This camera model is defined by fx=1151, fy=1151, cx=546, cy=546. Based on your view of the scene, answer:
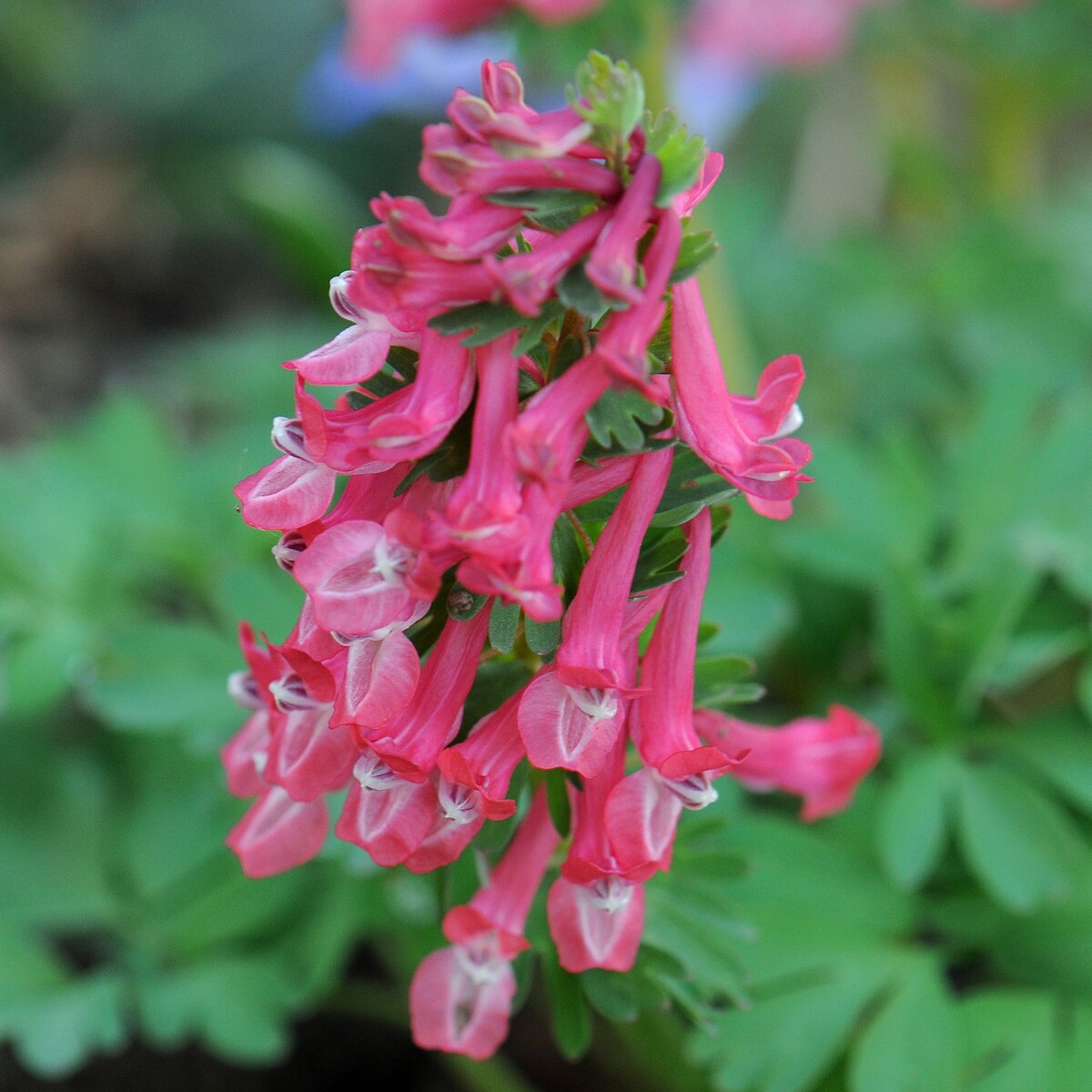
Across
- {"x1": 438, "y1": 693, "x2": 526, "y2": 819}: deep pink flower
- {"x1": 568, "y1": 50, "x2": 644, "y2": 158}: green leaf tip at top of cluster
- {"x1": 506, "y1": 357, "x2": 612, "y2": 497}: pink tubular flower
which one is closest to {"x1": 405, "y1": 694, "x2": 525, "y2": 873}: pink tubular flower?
{"x1": 438, "y1": 693, "x2": 526, "y2": 819}: deep pink flower

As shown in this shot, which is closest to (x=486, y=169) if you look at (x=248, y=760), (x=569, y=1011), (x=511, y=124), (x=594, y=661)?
(x=511, y=124)

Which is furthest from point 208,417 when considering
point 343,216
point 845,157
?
point 845,157

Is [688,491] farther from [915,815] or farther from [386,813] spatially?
[915,815]

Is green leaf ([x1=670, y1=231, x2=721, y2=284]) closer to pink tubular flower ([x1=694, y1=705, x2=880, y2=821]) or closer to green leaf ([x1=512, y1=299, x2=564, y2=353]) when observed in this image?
green leaf ([x1=512, y1=299, x2=564, y2=353])

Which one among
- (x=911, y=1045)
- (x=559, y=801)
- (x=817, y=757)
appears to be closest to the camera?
(x=559, y=801)

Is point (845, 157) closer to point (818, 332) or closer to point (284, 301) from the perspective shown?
point (818, 332)
